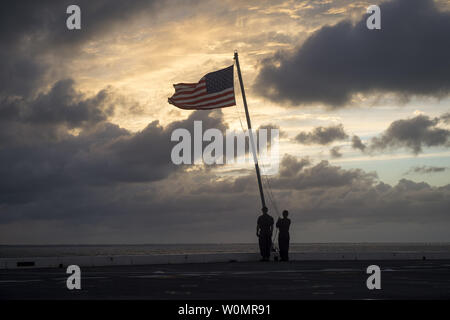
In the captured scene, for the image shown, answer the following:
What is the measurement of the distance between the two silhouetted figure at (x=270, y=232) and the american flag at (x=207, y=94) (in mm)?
5828

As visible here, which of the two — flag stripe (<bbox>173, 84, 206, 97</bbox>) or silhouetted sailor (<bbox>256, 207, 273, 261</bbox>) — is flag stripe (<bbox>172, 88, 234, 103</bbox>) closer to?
flag stripe (<bbox>173, 84, 206, 97</bbox>)

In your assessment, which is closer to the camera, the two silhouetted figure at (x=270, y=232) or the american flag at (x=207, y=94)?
the two silhouetted figure at (x=270, y=232)

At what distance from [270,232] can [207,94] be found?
24.4 ft

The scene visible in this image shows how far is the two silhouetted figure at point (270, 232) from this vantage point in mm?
29328

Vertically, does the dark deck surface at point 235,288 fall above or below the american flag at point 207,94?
below

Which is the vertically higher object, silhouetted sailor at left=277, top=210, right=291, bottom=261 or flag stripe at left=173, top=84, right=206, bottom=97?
flag stripe at left=173, top=84, right=206, bottom=97

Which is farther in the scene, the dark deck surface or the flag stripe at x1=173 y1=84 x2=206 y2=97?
the flag stripe at x1=173 y1=84 x2=206 y2=97

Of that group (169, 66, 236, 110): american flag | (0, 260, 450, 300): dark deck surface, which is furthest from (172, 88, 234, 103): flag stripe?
(0, 260, 450, 300): dark deck surface

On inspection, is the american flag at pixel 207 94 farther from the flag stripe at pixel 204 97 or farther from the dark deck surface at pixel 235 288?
the dark deck surface at pixel 235 288

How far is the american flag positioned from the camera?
31.4 meters

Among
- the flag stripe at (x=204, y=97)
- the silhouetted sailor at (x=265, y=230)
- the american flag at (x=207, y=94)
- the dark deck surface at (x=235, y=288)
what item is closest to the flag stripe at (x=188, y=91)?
the american flag at (x=207, y=94)

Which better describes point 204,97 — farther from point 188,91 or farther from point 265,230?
point 265,230

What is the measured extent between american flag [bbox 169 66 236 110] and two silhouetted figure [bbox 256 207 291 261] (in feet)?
19.1
